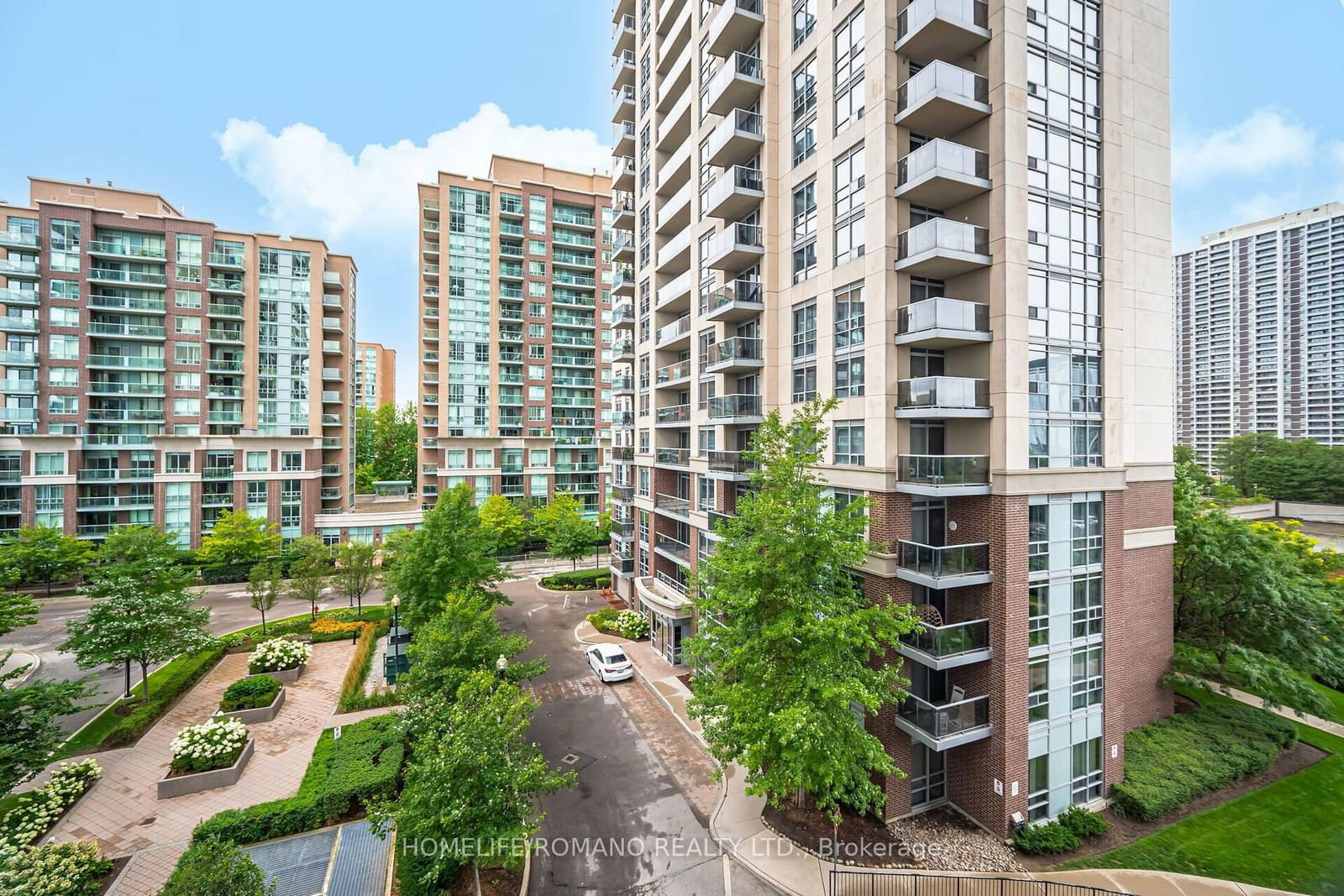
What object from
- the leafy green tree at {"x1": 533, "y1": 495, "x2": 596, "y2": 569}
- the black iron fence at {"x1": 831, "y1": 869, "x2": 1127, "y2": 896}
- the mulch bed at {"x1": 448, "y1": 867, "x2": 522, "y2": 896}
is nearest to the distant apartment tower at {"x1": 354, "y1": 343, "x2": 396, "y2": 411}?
the leafy green tree at {"x1": 533, "y1": 495, "x2": 596, "y2": 569}

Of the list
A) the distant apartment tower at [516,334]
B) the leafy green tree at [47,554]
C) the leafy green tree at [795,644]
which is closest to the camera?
the leafy green tree at [795,644]

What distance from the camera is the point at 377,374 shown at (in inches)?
4488

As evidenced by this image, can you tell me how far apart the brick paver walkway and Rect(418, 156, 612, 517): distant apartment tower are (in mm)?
29866

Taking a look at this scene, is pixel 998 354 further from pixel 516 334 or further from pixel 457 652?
pixel 516 334

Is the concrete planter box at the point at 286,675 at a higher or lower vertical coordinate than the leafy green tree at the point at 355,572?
lower

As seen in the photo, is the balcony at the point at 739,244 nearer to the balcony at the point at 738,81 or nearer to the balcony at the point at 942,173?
the balcony at the point at 738,81

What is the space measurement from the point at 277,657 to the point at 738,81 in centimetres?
3155

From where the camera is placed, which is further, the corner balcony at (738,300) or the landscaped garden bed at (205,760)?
the corner balcony at (738,300)

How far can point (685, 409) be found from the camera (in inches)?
1025

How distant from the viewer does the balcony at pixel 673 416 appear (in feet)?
85.2

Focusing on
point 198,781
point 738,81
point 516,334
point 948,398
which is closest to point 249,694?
point 198,781

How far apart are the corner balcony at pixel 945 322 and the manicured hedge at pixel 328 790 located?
60.9ft

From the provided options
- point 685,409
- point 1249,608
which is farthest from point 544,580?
point 1249,608

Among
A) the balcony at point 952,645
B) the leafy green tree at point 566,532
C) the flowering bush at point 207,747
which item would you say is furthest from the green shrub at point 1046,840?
the leafy green tree at point 566,532
